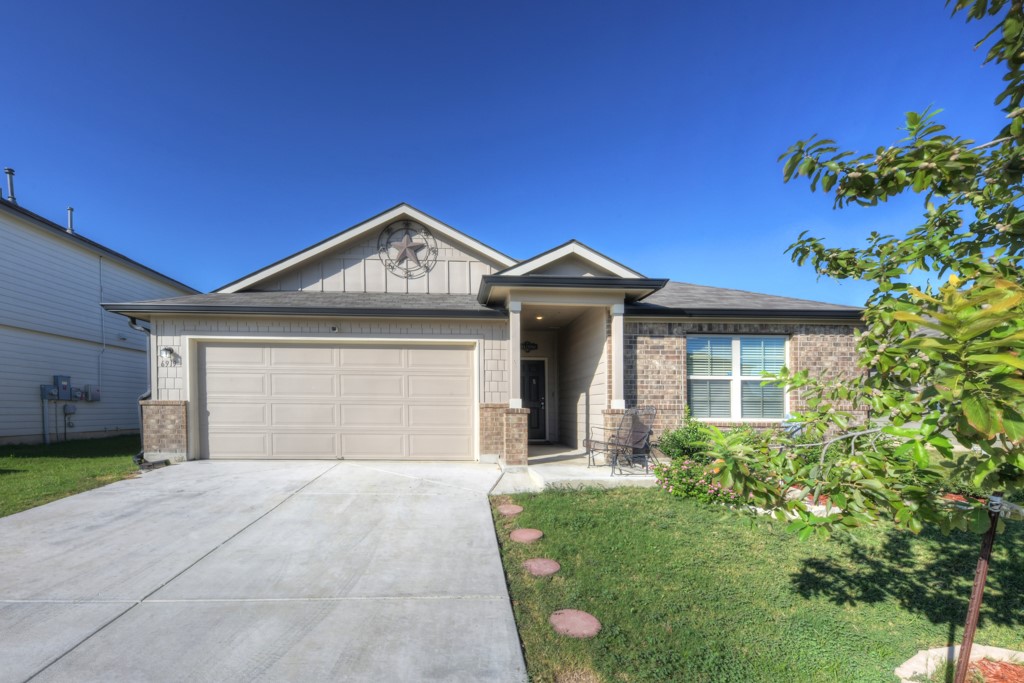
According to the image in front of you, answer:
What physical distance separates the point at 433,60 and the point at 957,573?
1228 centimetres

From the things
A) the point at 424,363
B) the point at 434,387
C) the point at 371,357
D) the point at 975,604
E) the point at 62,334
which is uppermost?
the point at 62,334

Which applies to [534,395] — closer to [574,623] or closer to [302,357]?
[302,357]

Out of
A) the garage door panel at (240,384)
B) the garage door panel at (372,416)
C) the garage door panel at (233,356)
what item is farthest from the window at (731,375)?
the garage door panel at (233,356)

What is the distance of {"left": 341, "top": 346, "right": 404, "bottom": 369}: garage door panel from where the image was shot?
938 centimetres

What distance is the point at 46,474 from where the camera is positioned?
26.6ft

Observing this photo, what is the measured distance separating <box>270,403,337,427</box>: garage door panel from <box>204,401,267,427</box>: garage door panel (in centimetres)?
24

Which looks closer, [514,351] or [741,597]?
[741,597]

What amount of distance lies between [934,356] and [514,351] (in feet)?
24.1

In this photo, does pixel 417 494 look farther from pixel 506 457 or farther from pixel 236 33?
pixel 236 33

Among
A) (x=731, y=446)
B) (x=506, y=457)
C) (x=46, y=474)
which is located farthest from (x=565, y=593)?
(x=46, y=474)

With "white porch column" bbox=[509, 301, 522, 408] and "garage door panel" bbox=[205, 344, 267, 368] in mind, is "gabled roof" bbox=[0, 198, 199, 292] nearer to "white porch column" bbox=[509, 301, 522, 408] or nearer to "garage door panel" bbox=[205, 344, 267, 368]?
"garage door panel" bbox=[205, 344, 267, 368]

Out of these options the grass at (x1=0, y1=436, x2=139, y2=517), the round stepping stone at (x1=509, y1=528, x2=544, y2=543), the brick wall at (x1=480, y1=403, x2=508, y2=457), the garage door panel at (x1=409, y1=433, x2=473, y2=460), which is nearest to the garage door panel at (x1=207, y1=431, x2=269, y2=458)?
the grass at (x1=0, y1=436, x2=139, y2=517)

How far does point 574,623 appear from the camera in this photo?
3223 mm

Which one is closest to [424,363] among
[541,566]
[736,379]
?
[541,566]
